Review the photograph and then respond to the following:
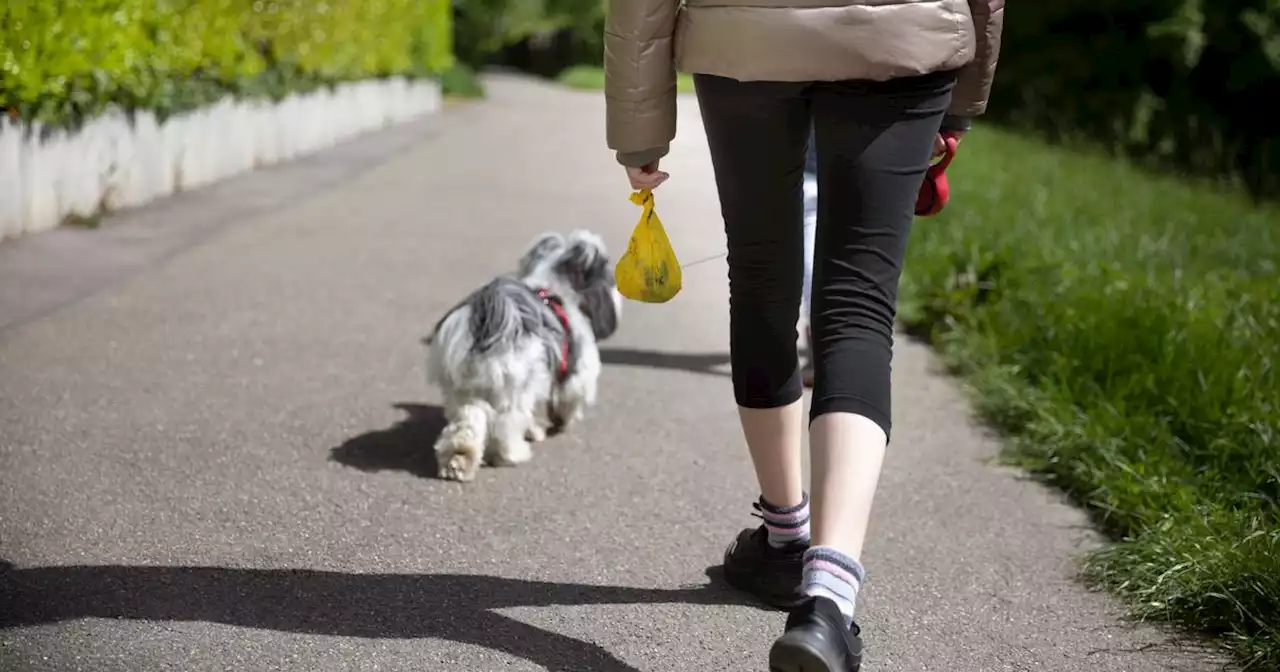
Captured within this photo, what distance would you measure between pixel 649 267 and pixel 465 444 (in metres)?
1.30

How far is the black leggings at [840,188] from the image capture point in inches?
126

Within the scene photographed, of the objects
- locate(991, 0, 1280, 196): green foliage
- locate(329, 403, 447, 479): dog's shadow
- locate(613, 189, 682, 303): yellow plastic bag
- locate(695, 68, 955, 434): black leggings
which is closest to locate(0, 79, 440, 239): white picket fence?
locate(329, 403, 447, 479): dog's shadow

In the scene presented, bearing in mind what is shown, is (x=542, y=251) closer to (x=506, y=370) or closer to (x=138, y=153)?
(x=506, y=370)

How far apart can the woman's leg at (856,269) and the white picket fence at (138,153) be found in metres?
5.97

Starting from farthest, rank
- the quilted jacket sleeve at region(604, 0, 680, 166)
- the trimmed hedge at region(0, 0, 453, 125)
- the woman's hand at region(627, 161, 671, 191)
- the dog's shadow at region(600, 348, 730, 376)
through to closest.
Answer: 1. the trimmed hedge at region(0, 0, 453, 125)
2. the dog's shadow at region(600, 348, 730, 376)
3. the woman's hand at region(627, 161, 671, 191)
4. the quilted jacket sleeve at region(604, 0, 680, 166)

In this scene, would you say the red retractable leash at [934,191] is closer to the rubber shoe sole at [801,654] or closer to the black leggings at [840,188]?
the black leggings at [840,188]

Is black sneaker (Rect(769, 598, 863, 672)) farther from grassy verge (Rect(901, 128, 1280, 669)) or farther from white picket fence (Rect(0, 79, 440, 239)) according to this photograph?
white picket fence (Rect(0, 79, 440, 239))

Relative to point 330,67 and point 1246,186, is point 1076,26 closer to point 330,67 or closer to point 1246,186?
point 1246,186

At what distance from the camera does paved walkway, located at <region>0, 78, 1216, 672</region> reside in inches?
138

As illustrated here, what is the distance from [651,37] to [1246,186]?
494 inches

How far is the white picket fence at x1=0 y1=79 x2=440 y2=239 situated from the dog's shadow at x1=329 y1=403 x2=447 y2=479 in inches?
142

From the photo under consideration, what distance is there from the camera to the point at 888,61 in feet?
10.2

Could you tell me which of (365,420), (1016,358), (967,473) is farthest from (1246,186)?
(365,420)

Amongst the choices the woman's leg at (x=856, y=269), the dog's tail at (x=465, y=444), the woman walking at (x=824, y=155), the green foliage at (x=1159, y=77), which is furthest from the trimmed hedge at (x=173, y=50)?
the green foliage at (x=1159, y=77)
